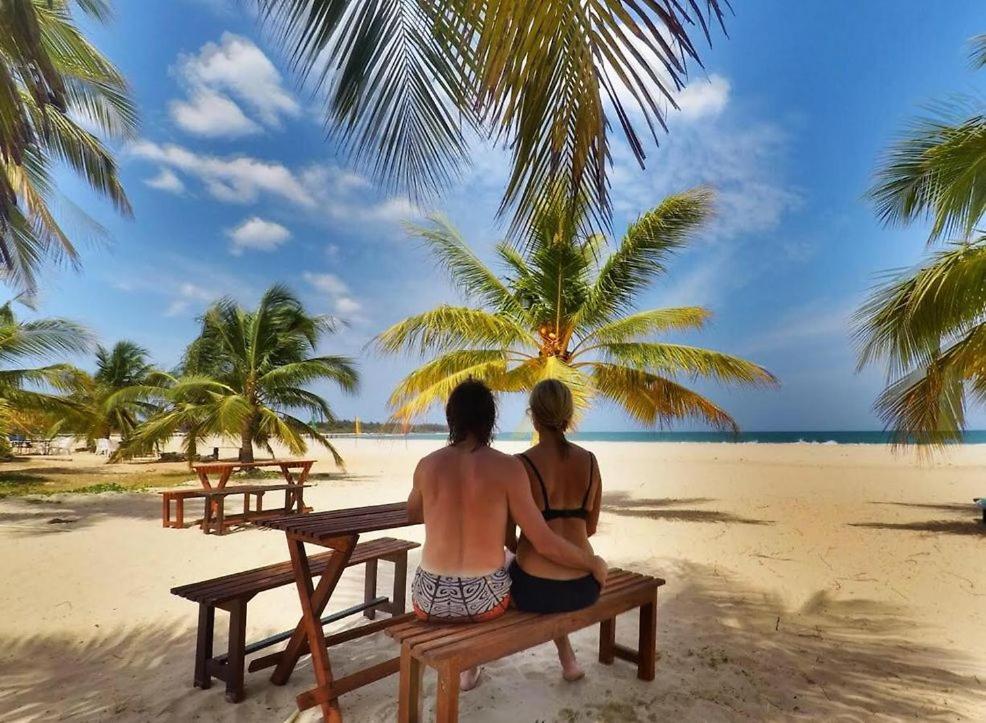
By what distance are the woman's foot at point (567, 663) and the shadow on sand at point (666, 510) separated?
6.18 meters

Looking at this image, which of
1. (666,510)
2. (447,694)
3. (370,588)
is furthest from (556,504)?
(666,510)

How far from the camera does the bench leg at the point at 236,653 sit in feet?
9.42

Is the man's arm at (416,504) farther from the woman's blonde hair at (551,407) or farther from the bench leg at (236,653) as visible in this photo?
the bench leg at (236,653)

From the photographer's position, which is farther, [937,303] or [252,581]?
[937,303]

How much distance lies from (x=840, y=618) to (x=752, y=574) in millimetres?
1292

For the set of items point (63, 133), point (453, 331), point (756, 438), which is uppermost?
point (63, 133)

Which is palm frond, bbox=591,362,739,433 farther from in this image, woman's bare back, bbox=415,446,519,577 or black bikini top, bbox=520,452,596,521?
woman's bare back, bbox=415,446,519,577

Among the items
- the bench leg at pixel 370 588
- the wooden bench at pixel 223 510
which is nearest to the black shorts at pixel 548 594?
the bench leg at pixel 370 588

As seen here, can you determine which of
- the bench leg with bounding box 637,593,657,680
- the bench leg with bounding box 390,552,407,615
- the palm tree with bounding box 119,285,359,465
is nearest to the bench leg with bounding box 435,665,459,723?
the bench leg with bounding box 637,593,657,680

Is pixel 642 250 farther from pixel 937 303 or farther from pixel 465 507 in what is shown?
pixel 465 507

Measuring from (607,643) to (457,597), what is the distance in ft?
4.67

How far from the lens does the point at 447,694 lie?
211 cm

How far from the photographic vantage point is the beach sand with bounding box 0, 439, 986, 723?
2875 mm

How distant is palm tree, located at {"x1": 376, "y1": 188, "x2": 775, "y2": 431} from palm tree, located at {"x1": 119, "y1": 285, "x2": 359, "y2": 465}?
586 cm
